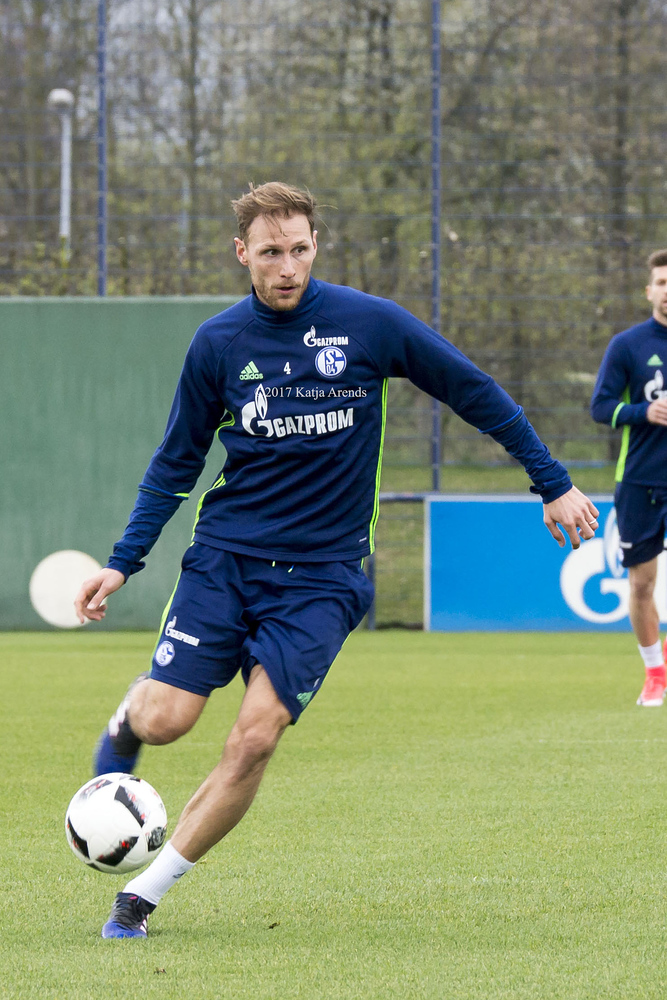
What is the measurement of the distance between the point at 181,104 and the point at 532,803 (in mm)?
8007

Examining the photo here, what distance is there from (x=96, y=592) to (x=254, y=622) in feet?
1.53

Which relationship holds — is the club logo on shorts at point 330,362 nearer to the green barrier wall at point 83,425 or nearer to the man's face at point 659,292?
the man's face at point 659,292

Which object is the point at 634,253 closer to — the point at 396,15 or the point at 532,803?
the point at 396,15

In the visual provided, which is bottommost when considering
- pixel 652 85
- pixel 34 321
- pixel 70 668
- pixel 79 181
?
pixel 70 668

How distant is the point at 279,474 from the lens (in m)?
4.26

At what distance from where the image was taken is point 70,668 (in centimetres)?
979

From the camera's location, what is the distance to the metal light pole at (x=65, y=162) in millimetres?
12070

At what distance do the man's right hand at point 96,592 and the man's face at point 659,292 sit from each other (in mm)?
4702

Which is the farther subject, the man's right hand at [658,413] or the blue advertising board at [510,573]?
the blue advertising board at [510,573]

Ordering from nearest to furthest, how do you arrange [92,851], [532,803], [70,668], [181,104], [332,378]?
[92,851], [332,378], [532,803], [70,668], [181,104]

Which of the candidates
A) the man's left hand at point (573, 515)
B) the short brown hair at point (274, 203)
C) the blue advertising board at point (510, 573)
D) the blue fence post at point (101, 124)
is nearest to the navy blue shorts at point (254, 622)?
the man's left hand at point (573, 515)

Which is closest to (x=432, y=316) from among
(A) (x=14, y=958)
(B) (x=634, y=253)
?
(B) (x=634, y=253)

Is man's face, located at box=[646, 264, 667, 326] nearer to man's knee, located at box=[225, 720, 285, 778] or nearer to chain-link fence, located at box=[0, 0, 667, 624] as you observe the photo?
chain-link fence, located at box=[0, 0, 667, 624]

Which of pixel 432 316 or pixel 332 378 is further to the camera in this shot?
pixel 432 316
